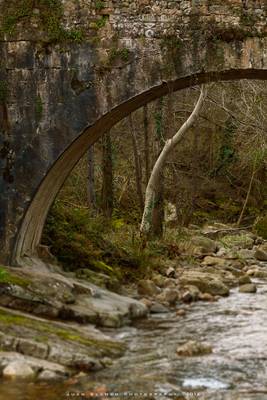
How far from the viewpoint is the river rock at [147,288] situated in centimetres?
974

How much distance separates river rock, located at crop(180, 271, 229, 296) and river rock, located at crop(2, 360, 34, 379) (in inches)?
204

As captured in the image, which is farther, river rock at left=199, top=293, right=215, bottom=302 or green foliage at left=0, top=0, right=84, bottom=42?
river rock at left=199, top=293, right=215, bottom=302

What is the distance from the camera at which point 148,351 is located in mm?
6551

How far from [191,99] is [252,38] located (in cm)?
1230

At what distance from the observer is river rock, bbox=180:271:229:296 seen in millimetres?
10195

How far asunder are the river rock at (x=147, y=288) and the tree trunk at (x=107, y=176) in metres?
5.85

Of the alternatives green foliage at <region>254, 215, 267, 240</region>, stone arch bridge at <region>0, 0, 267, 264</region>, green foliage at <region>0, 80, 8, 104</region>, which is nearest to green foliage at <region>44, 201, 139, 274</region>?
stone arch bridge at <region>0, 0, 267, 264</region>

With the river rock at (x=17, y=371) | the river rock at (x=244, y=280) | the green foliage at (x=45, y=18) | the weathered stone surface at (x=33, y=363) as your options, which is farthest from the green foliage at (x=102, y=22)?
the river rock at (x=244, y=280)

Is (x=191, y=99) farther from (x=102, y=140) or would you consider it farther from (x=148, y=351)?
(x=148, y=351)

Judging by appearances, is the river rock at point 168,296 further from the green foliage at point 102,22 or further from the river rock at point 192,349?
the green foliage at point 102,22

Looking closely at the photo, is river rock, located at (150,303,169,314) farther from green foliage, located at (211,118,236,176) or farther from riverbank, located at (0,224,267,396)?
green foliage, located at (211,118,236,176)

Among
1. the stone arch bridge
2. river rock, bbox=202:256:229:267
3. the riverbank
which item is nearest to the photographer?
the riverbank

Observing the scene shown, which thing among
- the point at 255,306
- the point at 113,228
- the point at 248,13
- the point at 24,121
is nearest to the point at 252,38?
the point at 248,13

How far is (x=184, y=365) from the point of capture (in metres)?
5.97
